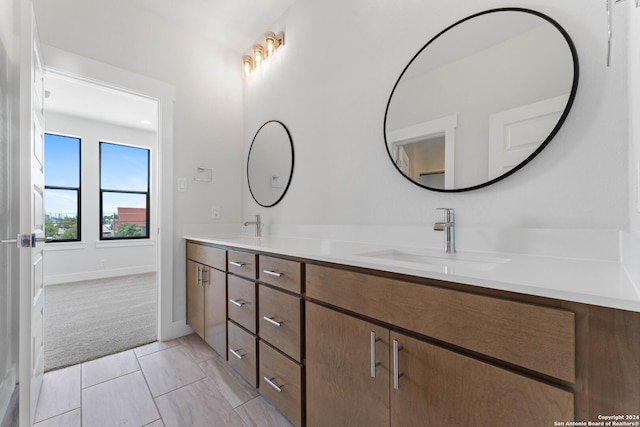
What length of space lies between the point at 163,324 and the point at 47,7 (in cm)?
241

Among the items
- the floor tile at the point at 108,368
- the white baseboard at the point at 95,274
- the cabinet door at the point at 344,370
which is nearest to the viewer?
the cabinet door at the point at 344,370

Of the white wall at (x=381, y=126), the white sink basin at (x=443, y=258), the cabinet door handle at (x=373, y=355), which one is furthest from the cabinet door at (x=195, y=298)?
the cabinet door handle at (x=373, y=355)

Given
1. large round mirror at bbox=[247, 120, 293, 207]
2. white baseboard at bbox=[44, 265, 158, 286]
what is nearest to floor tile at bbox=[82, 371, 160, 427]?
large round mirror at bbox=[247, 120, 293, 207]

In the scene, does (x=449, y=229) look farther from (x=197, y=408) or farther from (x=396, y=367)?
(x=197, y=408)

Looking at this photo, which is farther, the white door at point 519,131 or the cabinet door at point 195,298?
the cabinet door at point 195,298

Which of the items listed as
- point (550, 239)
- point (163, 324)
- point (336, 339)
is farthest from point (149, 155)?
point (550, 239)

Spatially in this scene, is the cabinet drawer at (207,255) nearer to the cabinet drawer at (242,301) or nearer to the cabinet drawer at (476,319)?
the cabinet drawer at (242,301)

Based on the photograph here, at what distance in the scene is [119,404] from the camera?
4.80ft

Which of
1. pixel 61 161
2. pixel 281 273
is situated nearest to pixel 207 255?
pixel 281 273

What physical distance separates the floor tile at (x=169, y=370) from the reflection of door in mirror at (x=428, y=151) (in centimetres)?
178

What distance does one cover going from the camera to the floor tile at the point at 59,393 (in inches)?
56.0

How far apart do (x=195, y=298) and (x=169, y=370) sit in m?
0.53

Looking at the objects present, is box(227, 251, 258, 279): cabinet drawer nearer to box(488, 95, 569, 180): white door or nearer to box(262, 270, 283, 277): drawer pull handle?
box(262, 270, 283, 277): drawer pull handle

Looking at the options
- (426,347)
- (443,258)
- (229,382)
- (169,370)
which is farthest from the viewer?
(169,370)
